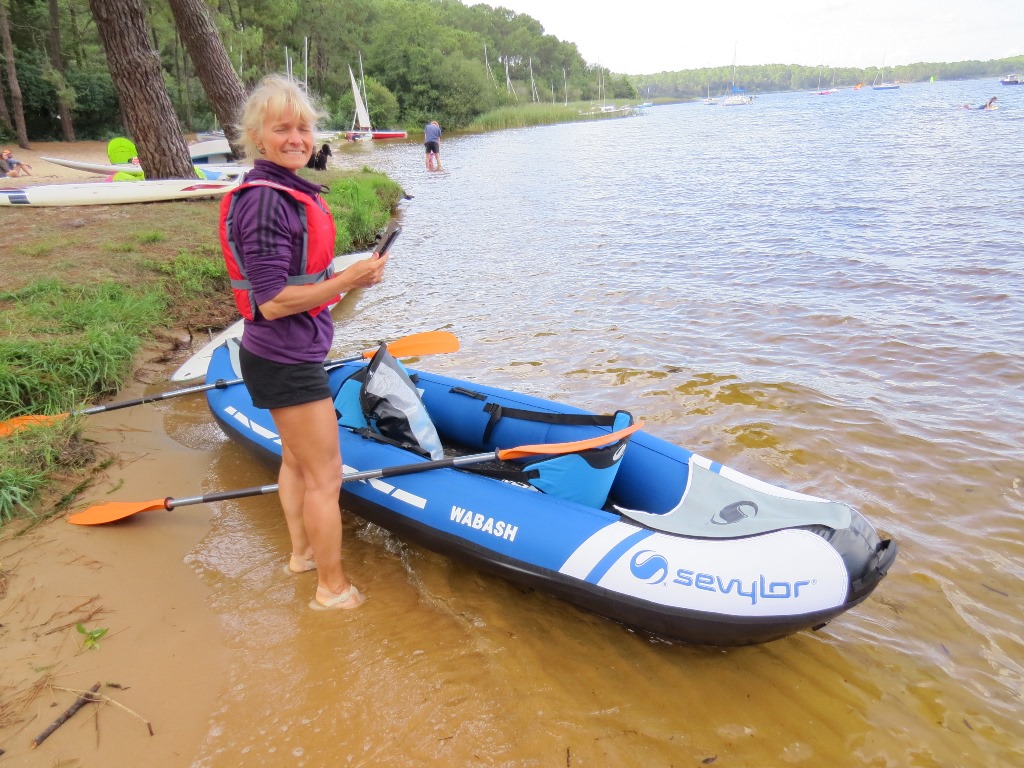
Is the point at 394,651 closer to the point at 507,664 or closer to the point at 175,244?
the point at 507,664

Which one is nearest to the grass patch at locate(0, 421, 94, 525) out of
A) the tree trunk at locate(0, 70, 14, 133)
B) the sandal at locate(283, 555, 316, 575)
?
the sandal at locate(283, 555, 316, 575)

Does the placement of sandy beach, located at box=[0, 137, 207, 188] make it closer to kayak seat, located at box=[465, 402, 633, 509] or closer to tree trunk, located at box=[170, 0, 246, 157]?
tree trunk, located at box=[170, 0, 246, 157]

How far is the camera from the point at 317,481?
91.8 inches

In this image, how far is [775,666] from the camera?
7.73ft

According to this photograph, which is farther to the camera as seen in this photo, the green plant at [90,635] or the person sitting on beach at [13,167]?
the person sitting on beach at [13,167]

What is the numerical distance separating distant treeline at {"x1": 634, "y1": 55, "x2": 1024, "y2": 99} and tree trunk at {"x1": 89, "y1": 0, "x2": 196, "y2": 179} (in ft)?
434

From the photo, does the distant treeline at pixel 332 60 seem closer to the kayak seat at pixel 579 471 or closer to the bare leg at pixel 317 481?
the bare leg at pixel 317 481

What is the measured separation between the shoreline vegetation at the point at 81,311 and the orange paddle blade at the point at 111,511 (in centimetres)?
19

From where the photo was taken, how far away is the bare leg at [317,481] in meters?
2.20

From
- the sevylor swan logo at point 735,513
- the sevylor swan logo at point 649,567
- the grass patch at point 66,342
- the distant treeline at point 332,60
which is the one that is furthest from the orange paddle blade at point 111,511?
the sevylor swan logo at point 735,513

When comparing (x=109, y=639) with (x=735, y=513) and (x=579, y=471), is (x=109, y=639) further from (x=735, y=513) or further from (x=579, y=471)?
(x=735, y=513)

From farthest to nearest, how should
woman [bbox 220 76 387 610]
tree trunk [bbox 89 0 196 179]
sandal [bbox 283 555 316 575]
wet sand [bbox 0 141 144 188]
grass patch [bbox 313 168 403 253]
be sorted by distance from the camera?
wet sand [bbox 0 141 144 188]
grass patch [bbox 313 168 403 253]
tree trunk [bbox 89 0 196 179]
sandal [bbox 283 555 316 575]
woman [bbox 220 76 387 610]

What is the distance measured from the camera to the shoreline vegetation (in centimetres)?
316

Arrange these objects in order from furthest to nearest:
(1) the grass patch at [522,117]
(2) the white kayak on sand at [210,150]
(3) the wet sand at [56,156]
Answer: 1. (1) the grass patch at [522,117]
2. (2) the white kayak on sand at [210,150]
3. (3) the wet sand at [56,156]
